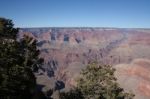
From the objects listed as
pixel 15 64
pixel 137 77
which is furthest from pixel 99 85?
pixel 137 77

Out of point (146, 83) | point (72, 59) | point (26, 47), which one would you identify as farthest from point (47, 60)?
point (26, 47)

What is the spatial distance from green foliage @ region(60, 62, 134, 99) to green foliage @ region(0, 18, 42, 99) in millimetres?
5245

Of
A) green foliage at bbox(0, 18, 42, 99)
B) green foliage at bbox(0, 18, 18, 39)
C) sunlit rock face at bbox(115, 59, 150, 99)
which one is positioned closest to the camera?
green foliage at bbox(0, 18, 42, 99)

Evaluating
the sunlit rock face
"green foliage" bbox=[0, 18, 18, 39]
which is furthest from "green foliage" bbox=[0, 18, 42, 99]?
the sunlit rock face

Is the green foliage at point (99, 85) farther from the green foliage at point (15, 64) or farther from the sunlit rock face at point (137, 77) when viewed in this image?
the sunlit rock face at point (137, 77)

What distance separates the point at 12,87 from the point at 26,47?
22.8 ft

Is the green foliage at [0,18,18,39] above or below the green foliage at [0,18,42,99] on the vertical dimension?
above

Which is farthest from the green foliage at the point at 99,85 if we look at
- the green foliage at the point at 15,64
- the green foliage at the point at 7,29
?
the green foliage at the point at 7,29

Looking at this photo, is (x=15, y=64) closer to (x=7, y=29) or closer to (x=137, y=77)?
(x=7, y=29)

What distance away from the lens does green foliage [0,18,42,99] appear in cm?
2748

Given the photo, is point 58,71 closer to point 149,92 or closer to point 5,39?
point 149,92

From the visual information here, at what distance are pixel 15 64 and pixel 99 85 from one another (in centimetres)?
1003

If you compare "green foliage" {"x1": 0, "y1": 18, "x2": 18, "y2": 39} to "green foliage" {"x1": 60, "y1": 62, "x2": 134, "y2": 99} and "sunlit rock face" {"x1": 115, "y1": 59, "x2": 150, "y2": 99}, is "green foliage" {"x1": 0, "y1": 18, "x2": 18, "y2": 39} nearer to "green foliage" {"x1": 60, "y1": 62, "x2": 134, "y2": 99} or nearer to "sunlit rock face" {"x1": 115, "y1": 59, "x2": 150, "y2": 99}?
"green foliage" {"x1": 60, "y1": 62, "x2": 134, "y2": 99}

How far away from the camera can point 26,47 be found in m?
33.7
